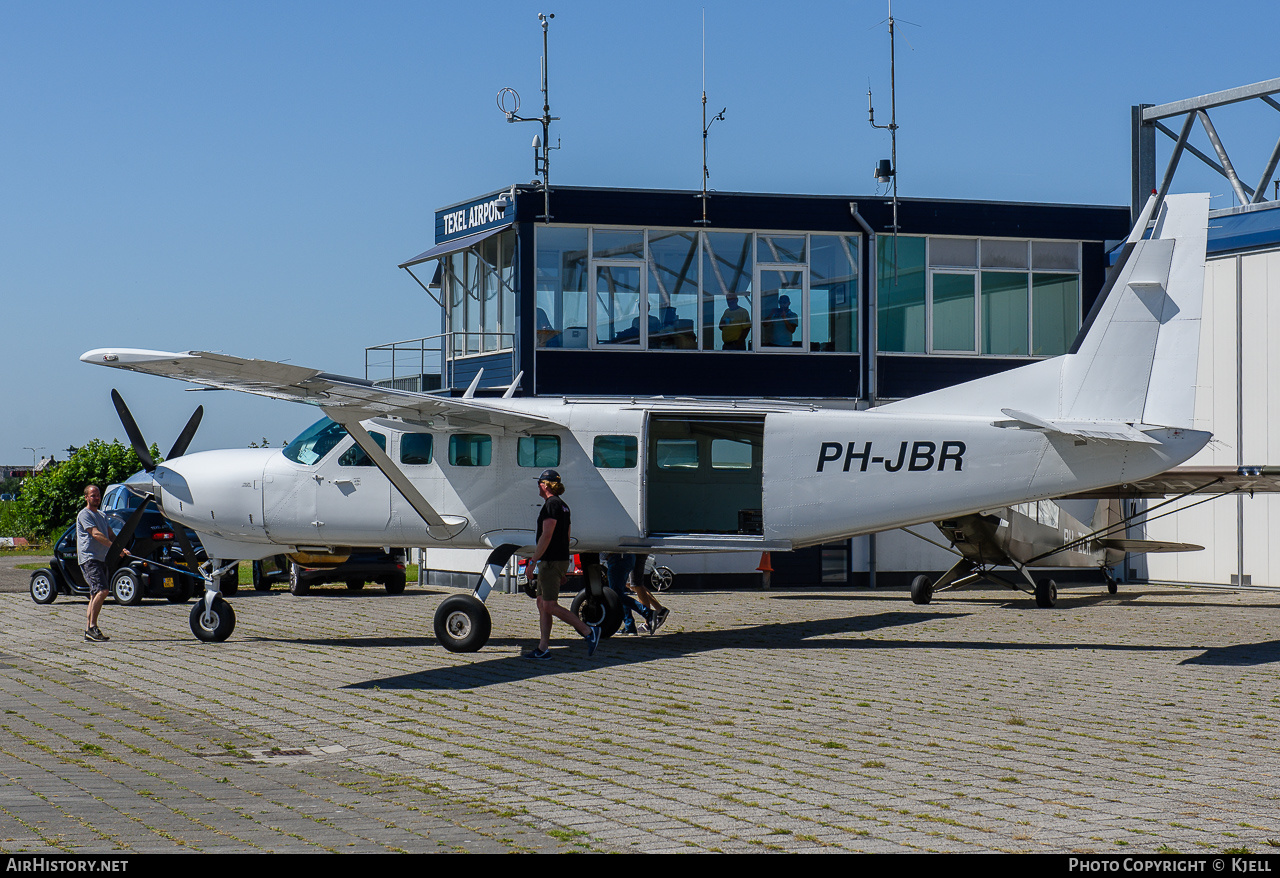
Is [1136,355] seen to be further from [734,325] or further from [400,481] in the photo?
[734,325]

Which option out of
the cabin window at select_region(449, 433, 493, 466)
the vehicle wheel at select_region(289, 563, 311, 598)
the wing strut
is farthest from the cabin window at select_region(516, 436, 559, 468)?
the vehicle wheel at select_region(289, 563, 311, 598)

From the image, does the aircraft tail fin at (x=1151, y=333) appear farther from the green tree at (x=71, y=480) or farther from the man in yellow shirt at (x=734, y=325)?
the green tree at (x=71, y=480)

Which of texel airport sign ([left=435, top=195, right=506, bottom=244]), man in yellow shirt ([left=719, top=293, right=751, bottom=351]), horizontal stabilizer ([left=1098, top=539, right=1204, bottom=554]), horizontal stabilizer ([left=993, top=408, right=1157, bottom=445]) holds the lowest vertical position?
horizontal stabilizer ([left=1098, top=539, right=1204, bottom=554])

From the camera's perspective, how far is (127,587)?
1944cm

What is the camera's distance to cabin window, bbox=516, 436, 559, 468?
1357 centimetres

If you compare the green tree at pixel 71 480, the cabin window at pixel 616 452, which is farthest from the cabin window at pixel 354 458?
the green tree at pixel 71 480

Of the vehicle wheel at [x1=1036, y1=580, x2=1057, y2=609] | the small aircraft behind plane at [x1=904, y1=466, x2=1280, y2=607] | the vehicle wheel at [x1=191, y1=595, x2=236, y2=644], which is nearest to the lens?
the vehicle wheel at [x1=191, y1=595, x2=236, y2=644]

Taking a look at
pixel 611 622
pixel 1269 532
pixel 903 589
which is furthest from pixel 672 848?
pixel 1269 532

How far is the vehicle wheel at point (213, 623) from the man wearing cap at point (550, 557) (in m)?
3.92

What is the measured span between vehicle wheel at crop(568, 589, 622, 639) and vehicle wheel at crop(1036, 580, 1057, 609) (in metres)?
7.38

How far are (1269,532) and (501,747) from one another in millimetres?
18617

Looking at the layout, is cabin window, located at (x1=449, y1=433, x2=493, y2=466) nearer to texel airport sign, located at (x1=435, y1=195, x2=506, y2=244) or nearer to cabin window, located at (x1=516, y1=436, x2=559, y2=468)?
cabin window, located at (x1=516, y1=436, x2=559, y2=468)

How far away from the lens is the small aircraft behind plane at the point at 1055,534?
58.3 ft

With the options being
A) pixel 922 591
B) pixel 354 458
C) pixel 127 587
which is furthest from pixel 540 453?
pixel 127 587
